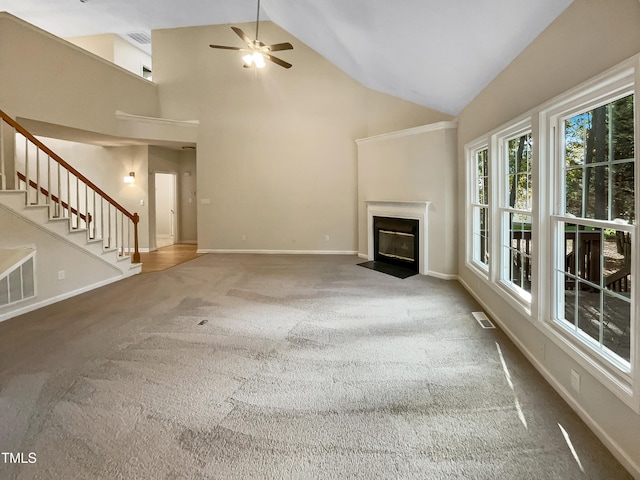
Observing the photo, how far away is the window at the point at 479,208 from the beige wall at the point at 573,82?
99cm

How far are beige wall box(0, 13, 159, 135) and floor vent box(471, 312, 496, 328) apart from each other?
6517mm

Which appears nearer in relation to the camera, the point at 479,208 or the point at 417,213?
the point at 479,208

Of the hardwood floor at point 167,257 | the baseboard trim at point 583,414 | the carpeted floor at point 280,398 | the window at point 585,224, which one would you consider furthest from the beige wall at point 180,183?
the baseboard trim at point 583,414

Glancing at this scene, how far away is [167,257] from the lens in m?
7.95

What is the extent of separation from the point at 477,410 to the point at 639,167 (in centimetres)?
149

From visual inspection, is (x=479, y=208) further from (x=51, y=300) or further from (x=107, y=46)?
(x=107, y=46)

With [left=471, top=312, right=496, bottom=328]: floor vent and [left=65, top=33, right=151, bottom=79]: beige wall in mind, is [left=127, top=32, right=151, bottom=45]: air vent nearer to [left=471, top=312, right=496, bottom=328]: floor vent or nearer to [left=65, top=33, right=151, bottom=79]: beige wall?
[left=65, top=33, right=151, bottom=79]: beige wall

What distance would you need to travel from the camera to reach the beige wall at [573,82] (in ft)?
5.52

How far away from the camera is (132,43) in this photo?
9180 millimetres

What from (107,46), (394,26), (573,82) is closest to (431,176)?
(394,26)

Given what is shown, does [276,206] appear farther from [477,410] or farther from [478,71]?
[477,410]

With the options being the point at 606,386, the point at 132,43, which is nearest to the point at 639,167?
the point at 606,386

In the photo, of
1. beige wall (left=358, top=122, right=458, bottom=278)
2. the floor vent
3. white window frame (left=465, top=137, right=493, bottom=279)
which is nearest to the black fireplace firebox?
beige wall (left=358, top=122, right=458, bottom=278)

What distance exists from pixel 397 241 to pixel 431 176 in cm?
140
